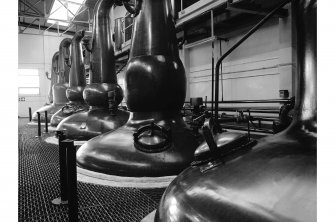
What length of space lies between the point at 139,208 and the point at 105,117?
8.48 feet

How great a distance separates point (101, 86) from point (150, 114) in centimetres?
175

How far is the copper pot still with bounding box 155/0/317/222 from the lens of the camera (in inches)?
37.0

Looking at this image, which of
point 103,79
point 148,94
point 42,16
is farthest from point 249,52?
point 42,16

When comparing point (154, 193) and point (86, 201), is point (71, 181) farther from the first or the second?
point (154, 193)

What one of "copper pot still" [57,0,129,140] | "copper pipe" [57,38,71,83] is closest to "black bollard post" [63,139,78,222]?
"copper pot still" [57,0,129,140]

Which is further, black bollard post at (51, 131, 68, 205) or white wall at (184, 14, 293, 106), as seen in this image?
white wall at (184, 14, 293, 106)

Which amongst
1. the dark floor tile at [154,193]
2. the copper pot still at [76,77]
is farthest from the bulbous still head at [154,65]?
the copper pot still at [76,77]

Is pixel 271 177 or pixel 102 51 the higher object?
pixel 102 51

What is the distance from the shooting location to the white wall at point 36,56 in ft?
50.8

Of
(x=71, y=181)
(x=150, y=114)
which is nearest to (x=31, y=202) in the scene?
(x=71, y=181)

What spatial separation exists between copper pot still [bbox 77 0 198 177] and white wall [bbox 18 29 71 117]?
550 inches

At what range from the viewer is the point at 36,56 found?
15.8 m

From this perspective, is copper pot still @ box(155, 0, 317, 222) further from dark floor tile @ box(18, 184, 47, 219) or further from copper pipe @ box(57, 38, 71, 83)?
copper pipe @ box(57, 38, 71, 83)

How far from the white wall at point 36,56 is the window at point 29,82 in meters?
0.19
